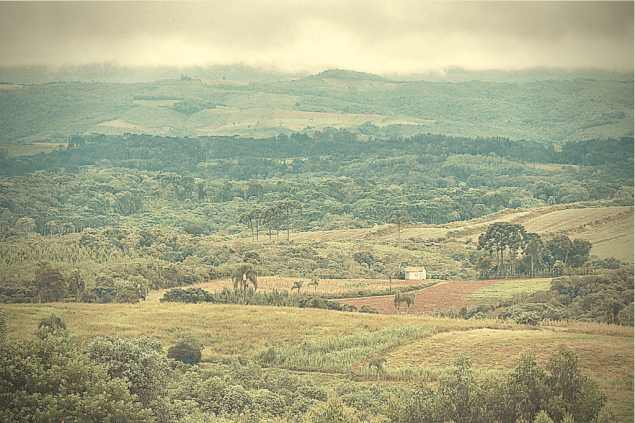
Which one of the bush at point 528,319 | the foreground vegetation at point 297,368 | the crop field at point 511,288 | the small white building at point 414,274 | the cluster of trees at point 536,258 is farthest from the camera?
the small white building at point 414,274

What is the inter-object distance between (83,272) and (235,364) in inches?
1135

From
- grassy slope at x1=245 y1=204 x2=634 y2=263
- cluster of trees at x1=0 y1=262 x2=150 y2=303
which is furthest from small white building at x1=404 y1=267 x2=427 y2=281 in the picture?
cluster of trees at x1=0 y1=262 x2=150 y2=303

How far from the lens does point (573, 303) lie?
4081 cm

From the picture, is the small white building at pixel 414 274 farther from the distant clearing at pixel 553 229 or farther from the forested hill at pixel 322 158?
the forested hill at pixel 322 158

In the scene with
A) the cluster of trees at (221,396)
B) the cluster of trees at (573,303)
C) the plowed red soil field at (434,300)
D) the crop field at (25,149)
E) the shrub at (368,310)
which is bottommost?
the plowed red soil field at (434,300)

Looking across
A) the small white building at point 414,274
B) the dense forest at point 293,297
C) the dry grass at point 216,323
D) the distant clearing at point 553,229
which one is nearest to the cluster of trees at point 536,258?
the dense forest at point 293,297

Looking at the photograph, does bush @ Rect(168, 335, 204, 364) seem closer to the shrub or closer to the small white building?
the shrub

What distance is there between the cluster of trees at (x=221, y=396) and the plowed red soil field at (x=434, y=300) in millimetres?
20049

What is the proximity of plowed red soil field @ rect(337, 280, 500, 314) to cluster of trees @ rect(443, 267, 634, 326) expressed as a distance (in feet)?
5.76

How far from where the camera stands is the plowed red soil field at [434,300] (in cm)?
4400

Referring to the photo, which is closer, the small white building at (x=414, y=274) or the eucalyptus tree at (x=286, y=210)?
the small white building at (x=414, y=274)

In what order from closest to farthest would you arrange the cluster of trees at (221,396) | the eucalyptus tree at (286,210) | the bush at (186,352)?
the cluster of trees at (221,396)
the bush at (186,352)
the eucalyptus tree at (286,210)

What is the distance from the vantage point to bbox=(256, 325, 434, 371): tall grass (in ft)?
101

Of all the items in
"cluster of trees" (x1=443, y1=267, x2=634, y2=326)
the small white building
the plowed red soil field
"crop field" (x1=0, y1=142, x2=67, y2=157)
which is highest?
"crop field" (x1=0, y1=142, x2=67, y2=157)
